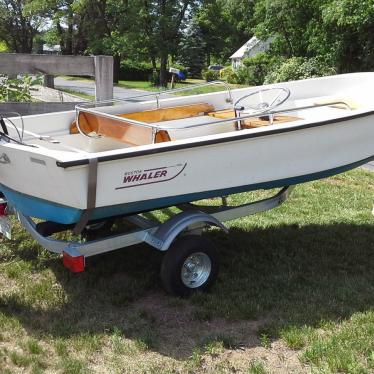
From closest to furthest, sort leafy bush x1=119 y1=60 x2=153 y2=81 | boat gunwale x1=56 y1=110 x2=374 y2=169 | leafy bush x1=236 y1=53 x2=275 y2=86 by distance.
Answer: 1. boat gunwale x1=56 y1=110 x2=374 y2=169
2. leafy bush x1=236 y1=53 x2=275 y2=86
3. leafy bush x1=119 y1=60 x2=153 y2=81

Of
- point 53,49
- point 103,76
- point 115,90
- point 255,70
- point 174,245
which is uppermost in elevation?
point 103,76

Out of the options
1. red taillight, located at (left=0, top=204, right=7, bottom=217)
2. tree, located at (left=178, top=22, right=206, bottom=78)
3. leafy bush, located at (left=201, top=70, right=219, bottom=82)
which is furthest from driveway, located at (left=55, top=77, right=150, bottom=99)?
red taillight, located at (left=0, top=204, right=7, bottom=217)

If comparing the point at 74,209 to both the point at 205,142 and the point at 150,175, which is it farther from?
the point at 205,142

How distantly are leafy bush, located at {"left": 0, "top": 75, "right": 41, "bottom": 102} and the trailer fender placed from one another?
13.8 feet

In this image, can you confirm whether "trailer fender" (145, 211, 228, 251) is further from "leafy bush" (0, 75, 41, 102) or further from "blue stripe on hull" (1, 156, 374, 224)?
"leafy bush" (0, 75, 41, 102)

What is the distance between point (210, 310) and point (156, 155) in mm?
1162

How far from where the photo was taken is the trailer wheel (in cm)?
410

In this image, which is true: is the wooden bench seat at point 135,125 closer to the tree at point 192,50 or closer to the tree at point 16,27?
the tree at point 192,50

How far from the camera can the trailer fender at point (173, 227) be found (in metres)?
4.02

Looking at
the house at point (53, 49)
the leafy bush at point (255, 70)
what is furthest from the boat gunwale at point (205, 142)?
the house at point (53, 49)

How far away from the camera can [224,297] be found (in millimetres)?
4211

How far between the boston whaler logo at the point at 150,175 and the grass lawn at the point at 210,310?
922 mm

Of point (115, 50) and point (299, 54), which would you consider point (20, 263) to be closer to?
point (299, 54)

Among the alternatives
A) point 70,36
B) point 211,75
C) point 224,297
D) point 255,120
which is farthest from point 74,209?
point 70,36
